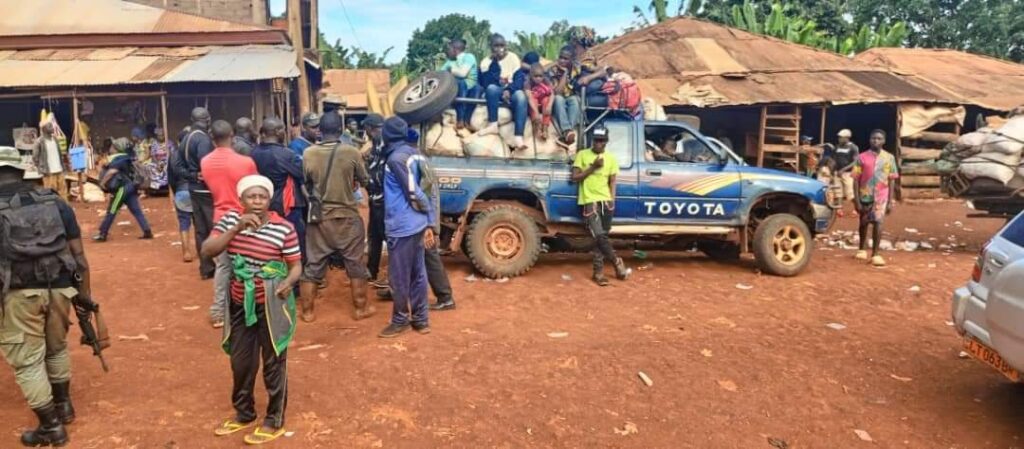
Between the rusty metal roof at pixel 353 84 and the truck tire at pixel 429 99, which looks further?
the rusty metal roof at pixel 353 84

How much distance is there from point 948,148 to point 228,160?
337 inches

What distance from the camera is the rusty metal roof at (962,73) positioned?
52.6 ft

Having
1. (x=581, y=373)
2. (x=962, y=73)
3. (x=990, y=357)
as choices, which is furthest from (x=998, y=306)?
(x=962, y=73)

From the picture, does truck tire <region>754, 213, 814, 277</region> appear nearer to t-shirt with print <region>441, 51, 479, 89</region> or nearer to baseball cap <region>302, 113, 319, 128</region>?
t-shirt with print <region>441, 51, 479, 89</region>

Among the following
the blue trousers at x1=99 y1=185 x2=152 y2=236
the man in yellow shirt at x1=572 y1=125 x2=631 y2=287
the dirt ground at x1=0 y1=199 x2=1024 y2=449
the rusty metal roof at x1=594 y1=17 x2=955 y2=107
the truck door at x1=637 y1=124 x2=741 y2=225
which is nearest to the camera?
the dirt ground at x1=0 y1=199 x2=1024 y2=449

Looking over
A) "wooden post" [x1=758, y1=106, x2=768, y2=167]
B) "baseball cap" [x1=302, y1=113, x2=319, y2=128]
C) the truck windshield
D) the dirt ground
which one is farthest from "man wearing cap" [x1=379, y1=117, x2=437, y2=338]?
"wooden post" [x1=758, y1=106, x2=768, y2=167]

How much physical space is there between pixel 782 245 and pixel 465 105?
377 centimetres

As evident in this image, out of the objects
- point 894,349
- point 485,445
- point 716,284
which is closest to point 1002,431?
point 894,349

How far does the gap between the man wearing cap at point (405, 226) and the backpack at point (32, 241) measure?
2229 mm

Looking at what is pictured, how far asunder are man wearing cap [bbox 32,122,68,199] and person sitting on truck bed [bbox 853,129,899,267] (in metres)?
13.2

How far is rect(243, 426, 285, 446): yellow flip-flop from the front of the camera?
3.83m

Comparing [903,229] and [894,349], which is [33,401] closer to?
[894,349]

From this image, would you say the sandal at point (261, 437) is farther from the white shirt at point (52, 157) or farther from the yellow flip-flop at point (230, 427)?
the white shirt at point (52, 157)

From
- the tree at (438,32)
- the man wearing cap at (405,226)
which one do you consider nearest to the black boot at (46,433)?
the man wearing cap at (405,226)
